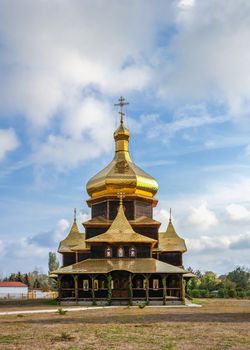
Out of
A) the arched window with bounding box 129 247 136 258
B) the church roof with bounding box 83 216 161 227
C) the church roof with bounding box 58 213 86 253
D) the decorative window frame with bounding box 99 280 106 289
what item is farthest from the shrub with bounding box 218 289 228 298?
the decorative window frame with bounding box 99 280 106 289

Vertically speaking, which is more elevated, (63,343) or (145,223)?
(145,223)

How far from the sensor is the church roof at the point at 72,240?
44656 mm

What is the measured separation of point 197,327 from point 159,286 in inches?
847

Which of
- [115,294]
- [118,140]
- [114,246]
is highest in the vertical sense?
[118,140]

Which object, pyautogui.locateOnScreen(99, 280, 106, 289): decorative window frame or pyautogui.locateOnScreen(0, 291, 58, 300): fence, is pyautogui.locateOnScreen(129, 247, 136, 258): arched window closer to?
pyautogui.locateOnScreen(99, 280, 106, 289): decorative window frame

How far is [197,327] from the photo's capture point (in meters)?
16.6

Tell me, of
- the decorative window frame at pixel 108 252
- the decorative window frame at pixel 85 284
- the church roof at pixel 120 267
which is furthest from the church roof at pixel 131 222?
the decorative window frame at pixel 85 284

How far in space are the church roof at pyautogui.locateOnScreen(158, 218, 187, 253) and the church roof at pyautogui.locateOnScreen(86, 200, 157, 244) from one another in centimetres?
546

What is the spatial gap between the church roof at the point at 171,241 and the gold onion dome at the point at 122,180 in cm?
387

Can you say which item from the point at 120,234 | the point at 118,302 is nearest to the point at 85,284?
the point at 118,302

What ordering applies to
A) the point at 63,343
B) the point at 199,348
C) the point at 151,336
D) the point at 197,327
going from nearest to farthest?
the point at 199,348, the point at 63,343, the point at 151,336, the point at 197,327

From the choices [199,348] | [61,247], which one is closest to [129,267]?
[61,247]

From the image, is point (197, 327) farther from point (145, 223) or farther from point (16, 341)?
point (145, 223)

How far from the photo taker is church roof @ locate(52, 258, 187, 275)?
115 feet
